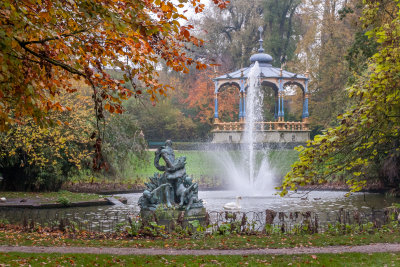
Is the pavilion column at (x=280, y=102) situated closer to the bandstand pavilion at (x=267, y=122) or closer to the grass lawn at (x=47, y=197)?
the bandstand pavilion at (x=267, y=122)

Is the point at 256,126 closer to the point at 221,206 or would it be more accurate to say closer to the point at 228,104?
the point at 228,104

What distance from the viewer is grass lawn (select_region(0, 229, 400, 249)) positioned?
31.2 feet

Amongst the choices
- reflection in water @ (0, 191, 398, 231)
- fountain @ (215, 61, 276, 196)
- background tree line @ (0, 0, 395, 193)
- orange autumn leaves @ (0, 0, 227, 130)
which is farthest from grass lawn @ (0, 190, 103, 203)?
orange autumn leaves @ (0, 0, 227, 130)

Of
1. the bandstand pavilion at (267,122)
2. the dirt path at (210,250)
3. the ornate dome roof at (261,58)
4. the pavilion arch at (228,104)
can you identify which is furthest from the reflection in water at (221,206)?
the pavilion arch at (228,104)

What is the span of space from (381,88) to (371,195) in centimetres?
1353

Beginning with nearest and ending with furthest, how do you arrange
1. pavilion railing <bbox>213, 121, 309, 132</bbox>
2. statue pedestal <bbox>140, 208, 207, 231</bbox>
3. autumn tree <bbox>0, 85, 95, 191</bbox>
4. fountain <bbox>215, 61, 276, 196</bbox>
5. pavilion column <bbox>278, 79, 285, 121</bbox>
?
statue pedestal <bbox>140, 208, 207, 231</bbox> → autumn tree <bbox>0, 85, 95, 191</bbox> → fountain <bbox>215, 61, 276, 196</bbox> → pavilion column <bbox>278, 79, 285, 121</bbox> → pavilion railing <bbox>213, 121, 309, 132</bbox>

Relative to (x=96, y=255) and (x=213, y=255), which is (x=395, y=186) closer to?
(x=213, y=255)

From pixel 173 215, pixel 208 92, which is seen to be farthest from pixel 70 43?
pixel 208 92

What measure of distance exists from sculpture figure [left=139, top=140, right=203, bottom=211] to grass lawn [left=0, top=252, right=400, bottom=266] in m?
4.99

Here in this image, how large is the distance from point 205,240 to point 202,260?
2.16 meters

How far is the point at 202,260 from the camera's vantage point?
8070 mm

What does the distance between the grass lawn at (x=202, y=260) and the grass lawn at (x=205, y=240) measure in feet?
3.52

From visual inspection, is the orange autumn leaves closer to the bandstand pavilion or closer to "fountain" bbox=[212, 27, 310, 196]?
"fountain" bbox=[212, 27, 310, 196]

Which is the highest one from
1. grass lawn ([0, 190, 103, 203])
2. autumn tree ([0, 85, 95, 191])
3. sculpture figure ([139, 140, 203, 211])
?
autumn tree ([0, 85, 95, 191])
